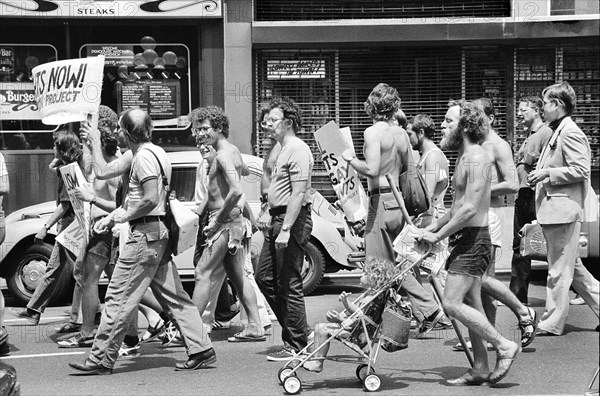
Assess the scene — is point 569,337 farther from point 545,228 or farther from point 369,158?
point 369,158

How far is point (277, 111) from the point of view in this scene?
8.20m

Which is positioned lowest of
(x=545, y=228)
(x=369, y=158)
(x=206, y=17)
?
(x=545, y=228)

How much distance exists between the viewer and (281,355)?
8039 mm

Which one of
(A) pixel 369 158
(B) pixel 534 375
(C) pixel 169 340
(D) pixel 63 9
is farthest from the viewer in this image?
(D) pixel 63 9

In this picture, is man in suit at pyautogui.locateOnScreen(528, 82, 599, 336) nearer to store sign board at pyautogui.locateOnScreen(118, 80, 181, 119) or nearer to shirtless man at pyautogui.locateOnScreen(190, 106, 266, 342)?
shirtless man at pyautogui.locateOnScreen(190, 106, 266, 342)

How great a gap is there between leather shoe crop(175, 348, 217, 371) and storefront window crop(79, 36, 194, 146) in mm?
10120

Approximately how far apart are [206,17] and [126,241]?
1048 cm

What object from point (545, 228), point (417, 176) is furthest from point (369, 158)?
point (545, 228)

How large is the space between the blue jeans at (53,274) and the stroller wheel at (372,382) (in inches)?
138

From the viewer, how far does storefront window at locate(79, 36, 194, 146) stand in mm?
17391

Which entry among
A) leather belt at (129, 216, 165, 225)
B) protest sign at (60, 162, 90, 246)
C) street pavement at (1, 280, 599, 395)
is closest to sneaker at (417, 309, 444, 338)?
street pavement at (1, 280, 599, 395)

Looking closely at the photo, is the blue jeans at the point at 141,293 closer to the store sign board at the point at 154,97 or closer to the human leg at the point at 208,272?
the human leg at the point at 208,272

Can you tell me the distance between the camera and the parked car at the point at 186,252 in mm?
11031

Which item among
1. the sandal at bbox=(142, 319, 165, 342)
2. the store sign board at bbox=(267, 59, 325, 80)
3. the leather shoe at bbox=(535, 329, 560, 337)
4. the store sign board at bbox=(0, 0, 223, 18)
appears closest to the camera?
the leather shoe at bbox=(535, 329, 560, 337)
